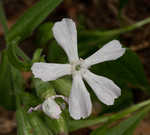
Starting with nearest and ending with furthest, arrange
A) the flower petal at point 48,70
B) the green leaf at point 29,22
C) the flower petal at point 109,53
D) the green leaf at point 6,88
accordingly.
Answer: the flower petal at point 48,70 < the flower petal at point 109,53 < the green leaf at point 29,22 < the green leaf at point 6,88

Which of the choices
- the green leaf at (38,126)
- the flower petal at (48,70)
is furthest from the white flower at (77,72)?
the green leaf at (38,126)

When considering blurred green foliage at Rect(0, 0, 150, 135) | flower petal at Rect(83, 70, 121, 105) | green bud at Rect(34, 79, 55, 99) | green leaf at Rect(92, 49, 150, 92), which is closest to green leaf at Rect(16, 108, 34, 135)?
blurred green foliage at Rect(0, 0, 150, 135)

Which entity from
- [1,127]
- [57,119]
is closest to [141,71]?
[57,119]

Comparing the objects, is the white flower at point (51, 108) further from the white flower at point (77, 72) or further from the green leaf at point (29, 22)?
the green leaf at point (29, 22)

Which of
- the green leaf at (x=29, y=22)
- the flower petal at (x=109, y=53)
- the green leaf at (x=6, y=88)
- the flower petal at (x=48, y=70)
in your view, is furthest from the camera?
the green leaf at (x=6, y=88)

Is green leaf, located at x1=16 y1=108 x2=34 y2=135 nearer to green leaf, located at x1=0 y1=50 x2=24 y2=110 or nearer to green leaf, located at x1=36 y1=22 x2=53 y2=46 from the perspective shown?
green leaf, located at x1=0 y1=50 x2=24 y2=110

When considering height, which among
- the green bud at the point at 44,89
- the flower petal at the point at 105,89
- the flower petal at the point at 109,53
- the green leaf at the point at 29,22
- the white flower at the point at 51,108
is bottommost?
the flower petal at the point at 105,89
